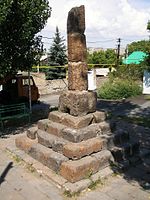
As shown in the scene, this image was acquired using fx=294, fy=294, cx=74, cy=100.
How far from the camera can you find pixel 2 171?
7.90 m

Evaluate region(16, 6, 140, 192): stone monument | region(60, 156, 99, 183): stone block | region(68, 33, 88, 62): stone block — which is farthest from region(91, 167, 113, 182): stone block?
A: region(68, 33, 88, 62): stone block

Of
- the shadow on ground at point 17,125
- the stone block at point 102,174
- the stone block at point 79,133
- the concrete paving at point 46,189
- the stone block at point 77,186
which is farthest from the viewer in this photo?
the shadow on ground at point 17,125

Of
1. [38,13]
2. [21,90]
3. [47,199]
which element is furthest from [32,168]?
[21,90]

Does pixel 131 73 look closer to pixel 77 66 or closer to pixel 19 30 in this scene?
pixel 19 30

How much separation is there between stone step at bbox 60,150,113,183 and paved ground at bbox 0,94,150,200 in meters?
0.42

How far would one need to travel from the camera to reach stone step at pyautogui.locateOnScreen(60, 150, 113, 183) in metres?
7.00

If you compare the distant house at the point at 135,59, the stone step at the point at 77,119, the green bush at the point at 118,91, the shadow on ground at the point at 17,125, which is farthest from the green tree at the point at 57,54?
the stone step at the point at 77,119

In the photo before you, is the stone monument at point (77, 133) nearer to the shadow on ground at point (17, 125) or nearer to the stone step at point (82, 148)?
the stone step at point (82, 148)

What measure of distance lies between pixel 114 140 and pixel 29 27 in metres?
5.12

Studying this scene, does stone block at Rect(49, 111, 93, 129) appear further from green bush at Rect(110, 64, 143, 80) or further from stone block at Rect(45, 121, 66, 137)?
green bush at Rect(110, 64, 143, 80)

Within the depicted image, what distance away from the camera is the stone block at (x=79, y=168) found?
22.9 feet

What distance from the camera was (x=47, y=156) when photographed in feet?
25.6

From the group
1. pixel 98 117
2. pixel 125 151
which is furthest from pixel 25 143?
pixel 125 151

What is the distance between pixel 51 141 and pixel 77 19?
3422 millimetres
